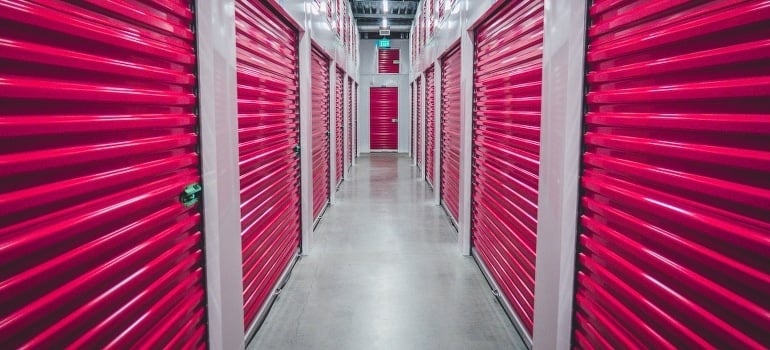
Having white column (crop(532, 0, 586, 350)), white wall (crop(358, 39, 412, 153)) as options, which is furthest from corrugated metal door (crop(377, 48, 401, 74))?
white column (crop(532, 0, 586, 350))

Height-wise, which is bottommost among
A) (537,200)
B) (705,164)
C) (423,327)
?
(423,327)

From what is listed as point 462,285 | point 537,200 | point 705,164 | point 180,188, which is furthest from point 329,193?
point 705,164

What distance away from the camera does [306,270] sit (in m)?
4.58

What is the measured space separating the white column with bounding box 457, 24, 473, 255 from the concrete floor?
250 mm

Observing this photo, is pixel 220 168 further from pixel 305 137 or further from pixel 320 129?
pixel 320 129

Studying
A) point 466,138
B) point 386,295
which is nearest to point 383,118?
point 466,138

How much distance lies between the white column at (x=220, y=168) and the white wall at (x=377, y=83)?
14346mm

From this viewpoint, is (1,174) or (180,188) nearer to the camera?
(1,174)

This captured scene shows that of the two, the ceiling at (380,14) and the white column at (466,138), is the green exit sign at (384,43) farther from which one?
the white column at (466,138)

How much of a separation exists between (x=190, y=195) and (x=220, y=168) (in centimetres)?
35

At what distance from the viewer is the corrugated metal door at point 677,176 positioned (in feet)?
4.42

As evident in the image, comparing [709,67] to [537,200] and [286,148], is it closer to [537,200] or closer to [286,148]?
[537,200]

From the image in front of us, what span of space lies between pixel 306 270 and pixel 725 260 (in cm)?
365

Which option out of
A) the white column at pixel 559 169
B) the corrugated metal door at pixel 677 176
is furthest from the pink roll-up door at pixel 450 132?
the corrugated metal door at pixel 677 176
